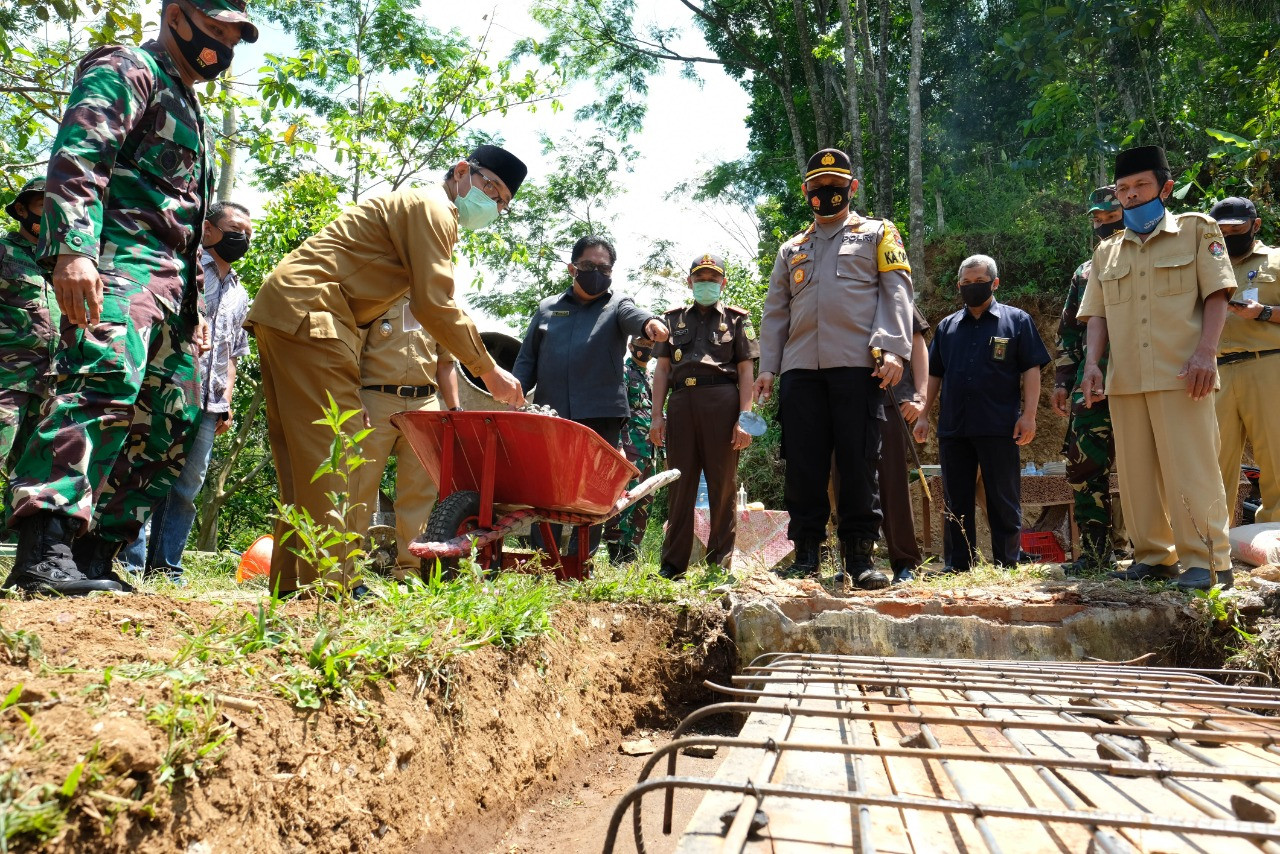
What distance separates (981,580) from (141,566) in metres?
4.25

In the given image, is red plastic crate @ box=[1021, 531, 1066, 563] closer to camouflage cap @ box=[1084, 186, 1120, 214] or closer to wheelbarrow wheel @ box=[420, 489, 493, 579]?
camouflage cap @ box=[1084, 186, 1120, 214]

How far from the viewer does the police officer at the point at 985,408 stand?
5.33 m

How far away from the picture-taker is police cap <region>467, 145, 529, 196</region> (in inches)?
155

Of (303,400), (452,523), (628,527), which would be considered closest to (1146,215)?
(628,527)

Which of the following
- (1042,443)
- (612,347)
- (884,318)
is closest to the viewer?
(884,318)

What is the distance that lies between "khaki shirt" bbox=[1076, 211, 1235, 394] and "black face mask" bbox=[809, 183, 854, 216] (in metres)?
1.35

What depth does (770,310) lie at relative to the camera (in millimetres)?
4848

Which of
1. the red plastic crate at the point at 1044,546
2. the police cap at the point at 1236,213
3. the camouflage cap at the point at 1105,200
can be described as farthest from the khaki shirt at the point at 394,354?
the red plastic crate at the point at 1044,546

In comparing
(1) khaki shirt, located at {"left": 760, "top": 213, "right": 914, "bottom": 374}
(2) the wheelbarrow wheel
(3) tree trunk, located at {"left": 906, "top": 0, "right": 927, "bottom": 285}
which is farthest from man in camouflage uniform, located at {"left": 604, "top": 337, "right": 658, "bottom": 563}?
(3) tree trunk, located at {"left": 906, "top": 0, "right": 927, "bottom": 285}

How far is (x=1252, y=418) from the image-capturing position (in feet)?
15.4

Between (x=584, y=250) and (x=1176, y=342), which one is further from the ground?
(x=584, y=250)

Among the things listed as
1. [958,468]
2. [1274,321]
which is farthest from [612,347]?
[1274,321]

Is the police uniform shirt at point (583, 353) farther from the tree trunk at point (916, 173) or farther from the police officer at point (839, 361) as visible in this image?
the tree trunk at point (916, 173)

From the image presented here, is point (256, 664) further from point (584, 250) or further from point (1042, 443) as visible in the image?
point (1042, 443)
